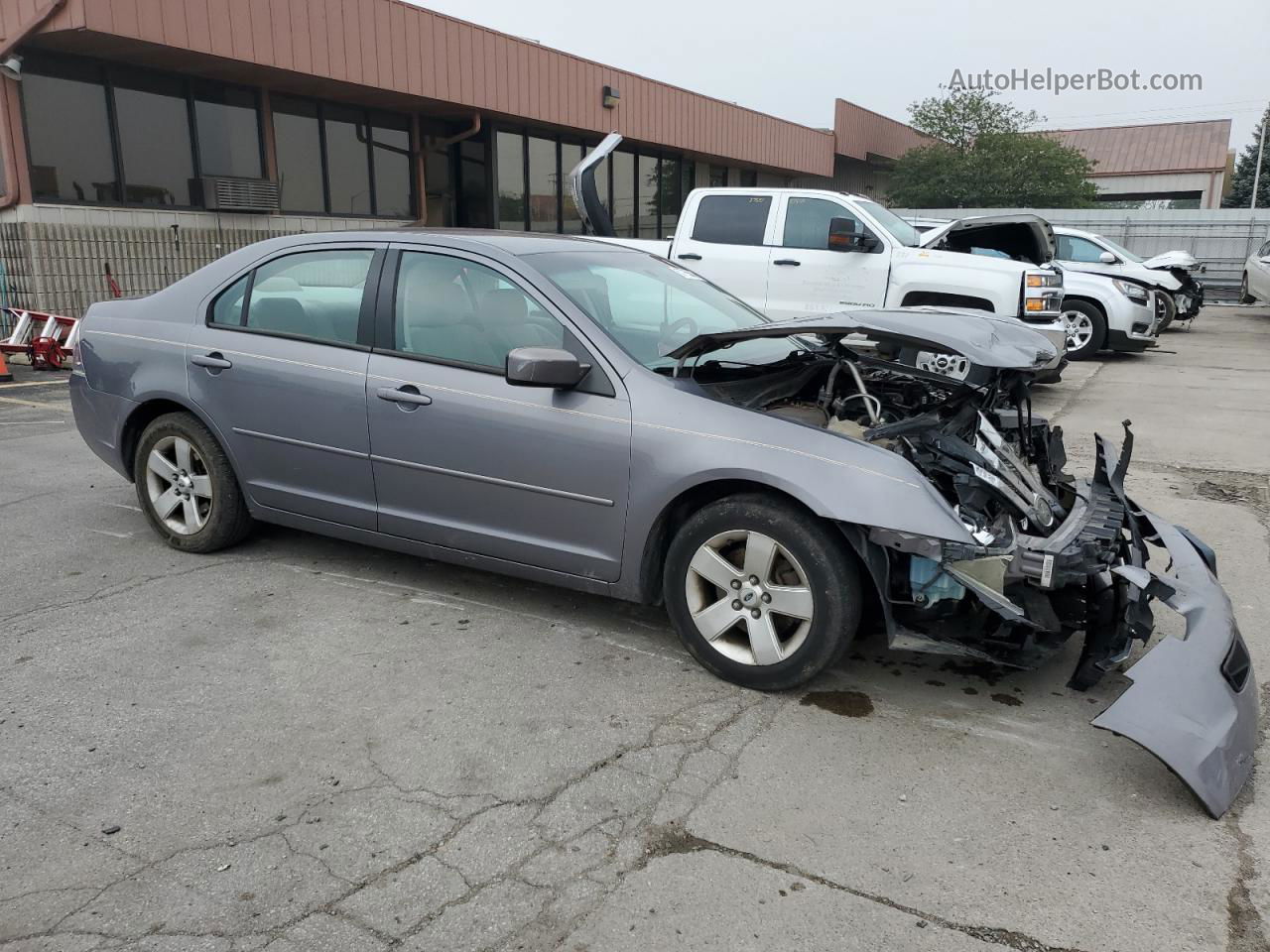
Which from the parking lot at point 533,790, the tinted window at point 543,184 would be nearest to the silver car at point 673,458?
the parking lot at point 533,790

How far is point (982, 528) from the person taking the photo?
10.9 ft

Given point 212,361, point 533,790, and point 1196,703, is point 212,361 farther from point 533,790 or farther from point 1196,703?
point 1196,703

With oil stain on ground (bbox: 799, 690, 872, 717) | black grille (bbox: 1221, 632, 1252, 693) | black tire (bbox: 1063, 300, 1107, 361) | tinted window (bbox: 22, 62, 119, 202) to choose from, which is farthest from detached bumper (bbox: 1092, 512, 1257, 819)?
tinted window (bbox: 22, 62, 119, 202)

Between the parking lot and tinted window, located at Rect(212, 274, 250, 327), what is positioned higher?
tinted window, located at Rect(212, 274, 250, 327)

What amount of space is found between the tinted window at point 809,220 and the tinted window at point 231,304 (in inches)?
235

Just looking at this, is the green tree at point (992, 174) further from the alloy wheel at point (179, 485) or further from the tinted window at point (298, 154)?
the alloy wheel at point (179, 485)

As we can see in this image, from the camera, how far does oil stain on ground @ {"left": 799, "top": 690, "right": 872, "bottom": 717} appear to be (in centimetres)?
346

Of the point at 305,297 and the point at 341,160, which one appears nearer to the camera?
the point at 305,297

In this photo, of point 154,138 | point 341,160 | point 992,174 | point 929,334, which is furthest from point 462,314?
point 992,174

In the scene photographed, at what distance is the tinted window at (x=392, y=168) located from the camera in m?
16.2

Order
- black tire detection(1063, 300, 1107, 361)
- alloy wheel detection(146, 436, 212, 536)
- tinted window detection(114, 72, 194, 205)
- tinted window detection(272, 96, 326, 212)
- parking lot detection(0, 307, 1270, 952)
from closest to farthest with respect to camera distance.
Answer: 1. parking lot detection(0, 307, 1270, 952)
2. alloy wheel detection(146, 436, 212, 536)
3. tinted window detection(114, 72, 194, 205)
4. black tire detection(1063, 300, 1107, 361)
5. tinted window detection(272, 96, 326, 212)

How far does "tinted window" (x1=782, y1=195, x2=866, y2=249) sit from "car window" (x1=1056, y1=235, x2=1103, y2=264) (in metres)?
7.19

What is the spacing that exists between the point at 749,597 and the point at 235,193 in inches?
489

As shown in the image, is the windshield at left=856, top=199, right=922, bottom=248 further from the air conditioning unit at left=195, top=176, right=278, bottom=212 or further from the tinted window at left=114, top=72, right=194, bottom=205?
the tinted window at left=114, top=72, right=194, bottom=205
